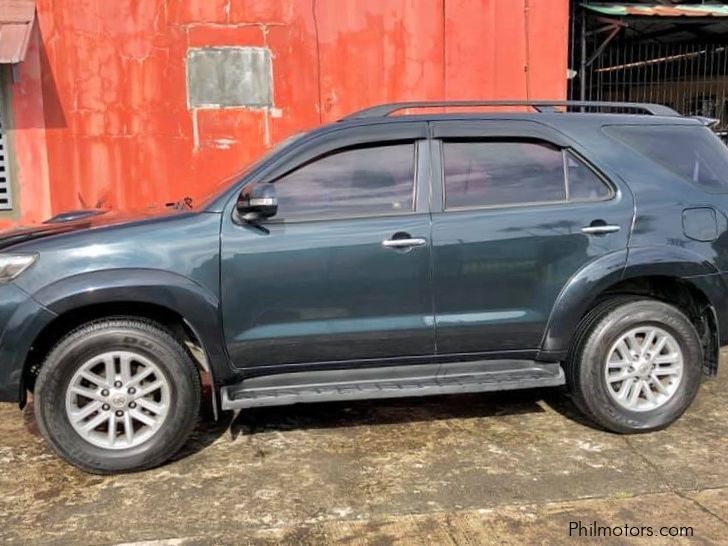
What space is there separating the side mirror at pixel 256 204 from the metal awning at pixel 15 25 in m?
4.79

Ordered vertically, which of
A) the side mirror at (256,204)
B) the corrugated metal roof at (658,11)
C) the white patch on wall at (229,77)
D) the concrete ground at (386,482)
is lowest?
the concrete ground at (386,482)

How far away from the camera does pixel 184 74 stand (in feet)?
26.3

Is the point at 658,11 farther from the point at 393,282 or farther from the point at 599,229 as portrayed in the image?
the point at 393,282

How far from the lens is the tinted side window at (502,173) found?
4.03m

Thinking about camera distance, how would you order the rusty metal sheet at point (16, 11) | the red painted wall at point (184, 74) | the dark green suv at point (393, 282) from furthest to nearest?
the red painted wall at point (184, 74)
the rusty metal sheet at point (16, 11)
the dark green suv at point (393, 282)

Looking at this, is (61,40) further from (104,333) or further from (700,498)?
(700,498)

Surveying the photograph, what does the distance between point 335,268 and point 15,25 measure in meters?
5.72

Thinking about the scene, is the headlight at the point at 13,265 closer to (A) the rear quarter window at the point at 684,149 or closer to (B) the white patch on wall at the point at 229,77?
(A) the rear quarter window at the point at 684,149

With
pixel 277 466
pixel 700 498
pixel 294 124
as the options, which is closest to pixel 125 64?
pixel 294 124

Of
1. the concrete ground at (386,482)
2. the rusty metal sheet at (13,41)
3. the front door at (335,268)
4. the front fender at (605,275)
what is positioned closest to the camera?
the concrete ground at (386,482)

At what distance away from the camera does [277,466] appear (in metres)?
3.85

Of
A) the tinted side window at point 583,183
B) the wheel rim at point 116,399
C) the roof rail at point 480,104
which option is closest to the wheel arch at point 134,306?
the wheel rim at point 116,399

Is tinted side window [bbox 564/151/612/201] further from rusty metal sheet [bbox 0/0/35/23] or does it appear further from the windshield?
rusty metal sheet [bbox 0/0/35/23]

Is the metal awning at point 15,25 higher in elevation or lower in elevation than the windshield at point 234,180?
higher
